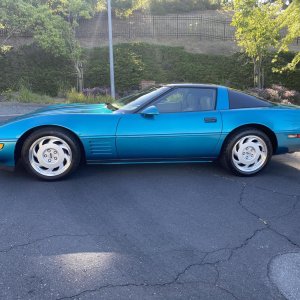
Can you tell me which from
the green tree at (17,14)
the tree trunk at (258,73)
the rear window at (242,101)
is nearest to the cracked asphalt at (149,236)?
the rear window at (242,101)

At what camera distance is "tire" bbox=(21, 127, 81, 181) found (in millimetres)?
4344

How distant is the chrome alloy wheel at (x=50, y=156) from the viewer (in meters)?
4.37

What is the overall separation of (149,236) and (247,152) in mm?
2259

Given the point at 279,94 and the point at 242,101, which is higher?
the point at 242,101

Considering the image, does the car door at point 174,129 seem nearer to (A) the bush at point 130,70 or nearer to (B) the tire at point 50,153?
(B) the tire at point 50,153

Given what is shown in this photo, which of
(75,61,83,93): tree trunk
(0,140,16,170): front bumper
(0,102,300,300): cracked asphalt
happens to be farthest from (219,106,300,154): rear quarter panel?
(75,61,83,93): tree trunk

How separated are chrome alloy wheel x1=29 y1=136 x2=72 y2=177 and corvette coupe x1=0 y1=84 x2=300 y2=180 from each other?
0.04ft

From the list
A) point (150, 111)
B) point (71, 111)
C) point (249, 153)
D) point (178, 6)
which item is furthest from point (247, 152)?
point (178, 6)

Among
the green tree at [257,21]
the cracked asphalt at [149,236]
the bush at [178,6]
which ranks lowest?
the cracked asphalt at [149,236]

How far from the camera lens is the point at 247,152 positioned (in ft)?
15.8

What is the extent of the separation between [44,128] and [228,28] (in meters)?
21.8

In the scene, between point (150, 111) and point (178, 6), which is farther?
point (178, 6)

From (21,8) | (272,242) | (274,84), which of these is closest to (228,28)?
(274,84)

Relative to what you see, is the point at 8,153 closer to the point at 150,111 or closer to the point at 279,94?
the point at 150,111
